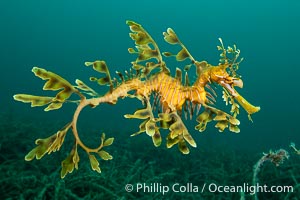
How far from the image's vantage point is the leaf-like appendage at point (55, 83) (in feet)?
5.23

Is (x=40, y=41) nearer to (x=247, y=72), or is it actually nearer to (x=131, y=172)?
(x=247, y=72)

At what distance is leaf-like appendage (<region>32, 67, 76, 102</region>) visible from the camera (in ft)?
5.23

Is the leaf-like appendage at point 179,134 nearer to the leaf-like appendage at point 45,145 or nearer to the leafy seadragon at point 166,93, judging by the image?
the leafy seadragon at point 166,93

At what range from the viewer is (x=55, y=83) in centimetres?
164

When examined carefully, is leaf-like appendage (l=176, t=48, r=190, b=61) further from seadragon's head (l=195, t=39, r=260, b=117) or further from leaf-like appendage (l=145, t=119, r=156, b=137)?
leaf-like appendage (l=145, t=119, r=156, b=137)

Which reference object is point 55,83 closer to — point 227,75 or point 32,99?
point 32,99

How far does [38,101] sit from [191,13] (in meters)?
125

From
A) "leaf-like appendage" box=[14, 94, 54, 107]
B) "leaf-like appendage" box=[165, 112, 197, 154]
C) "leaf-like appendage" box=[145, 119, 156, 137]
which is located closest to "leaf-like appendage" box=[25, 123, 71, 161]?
"leaf-like appendage" box=[14, 94, 54, 107]

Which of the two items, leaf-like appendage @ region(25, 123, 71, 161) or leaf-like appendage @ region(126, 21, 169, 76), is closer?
leaf-like appendage @ region(25, 123, 71, 161)

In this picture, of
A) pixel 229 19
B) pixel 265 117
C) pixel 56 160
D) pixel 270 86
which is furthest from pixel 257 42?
pixel 56 160
